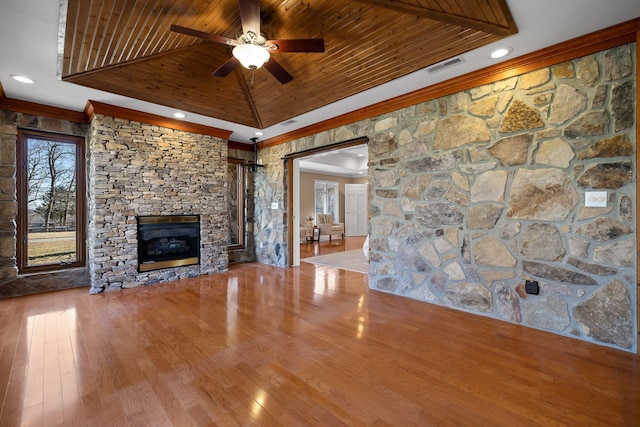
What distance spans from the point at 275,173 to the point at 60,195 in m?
3.48

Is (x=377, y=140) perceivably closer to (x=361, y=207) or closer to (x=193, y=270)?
(x=193, y=270)

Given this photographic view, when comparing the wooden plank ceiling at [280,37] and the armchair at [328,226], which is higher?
the wooden plank ceiling at [280,37]

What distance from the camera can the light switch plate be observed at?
2.32 metres

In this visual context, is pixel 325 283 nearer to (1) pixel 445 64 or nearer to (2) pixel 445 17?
(1) pixel 445 64

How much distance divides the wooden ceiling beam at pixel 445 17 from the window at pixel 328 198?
8558mm

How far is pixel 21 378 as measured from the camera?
1910mm

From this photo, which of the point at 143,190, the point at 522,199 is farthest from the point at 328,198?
the point at 522,199

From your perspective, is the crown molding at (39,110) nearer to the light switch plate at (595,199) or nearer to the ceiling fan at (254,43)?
the ceiling fan at (254,43)

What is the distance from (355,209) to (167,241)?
7.69 meters

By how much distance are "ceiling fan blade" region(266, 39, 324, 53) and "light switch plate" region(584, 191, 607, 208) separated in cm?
265

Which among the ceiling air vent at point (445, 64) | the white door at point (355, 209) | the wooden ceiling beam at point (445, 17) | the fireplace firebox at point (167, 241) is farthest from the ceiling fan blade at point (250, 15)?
the white door at point (355, 209)

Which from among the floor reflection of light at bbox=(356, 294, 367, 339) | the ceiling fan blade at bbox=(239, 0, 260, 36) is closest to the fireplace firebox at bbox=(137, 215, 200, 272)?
the floor reflection of light at bbox=(356, 294, 367, 339)

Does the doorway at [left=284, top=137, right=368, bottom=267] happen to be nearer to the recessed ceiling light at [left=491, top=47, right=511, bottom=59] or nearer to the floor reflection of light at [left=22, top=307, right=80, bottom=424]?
the recessed ceiling light at [left=491, top=47, right=511, bottom=59]

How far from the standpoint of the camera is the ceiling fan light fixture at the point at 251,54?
7.20ft
